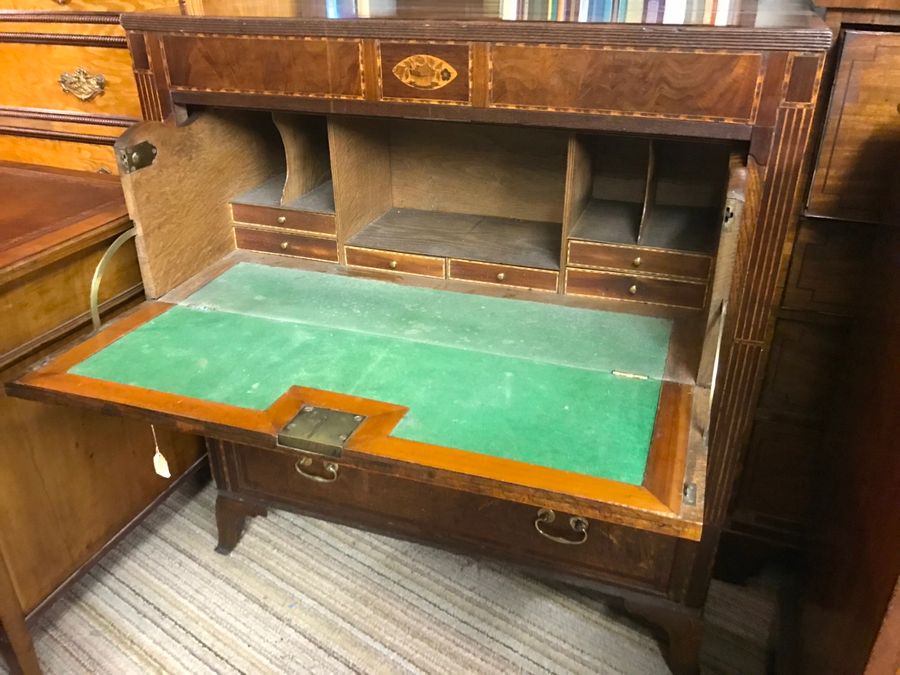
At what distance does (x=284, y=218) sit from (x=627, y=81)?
0.76m

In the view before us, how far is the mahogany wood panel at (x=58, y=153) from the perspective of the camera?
71.3 inches

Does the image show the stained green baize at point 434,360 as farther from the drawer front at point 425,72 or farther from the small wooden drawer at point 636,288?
the drawer front at point 425,72

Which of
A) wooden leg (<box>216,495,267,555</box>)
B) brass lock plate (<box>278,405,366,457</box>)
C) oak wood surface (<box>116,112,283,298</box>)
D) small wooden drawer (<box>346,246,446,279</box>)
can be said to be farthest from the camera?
wooden leg (<box>216,495,267,555</box>)

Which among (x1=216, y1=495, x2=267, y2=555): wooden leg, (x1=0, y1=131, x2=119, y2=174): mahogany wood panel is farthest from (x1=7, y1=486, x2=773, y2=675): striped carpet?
(x1=0, y1=131, x2=119, y2=174): mahogany wood panel

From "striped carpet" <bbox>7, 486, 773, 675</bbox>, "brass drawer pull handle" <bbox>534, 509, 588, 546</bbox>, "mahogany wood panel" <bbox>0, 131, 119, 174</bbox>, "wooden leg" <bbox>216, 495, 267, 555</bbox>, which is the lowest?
"striped carpet" <bbox>7, 486, 773, 675</bbox>

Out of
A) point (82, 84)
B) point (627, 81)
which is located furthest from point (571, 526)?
point (82, 84)

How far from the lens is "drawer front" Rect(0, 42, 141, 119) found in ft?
5.53

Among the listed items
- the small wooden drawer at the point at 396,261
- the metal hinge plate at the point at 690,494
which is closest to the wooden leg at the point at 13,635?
the small wooden drawer at the point at 396,261

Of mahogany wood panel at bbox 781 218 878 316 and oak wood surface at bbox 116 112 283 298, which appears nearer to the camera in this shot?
mahogany wood panel at bbox 781 218 878 316

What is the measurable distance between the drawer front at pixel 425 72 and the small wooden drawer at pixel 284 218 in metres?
0.35

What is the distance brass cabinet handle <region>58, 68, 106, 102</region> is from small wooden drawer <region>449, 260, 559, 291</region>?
3.20 feet

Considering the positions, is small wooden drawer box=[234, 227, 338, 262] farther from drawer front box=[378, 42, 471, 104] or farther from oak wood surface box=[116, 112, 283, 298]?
drawer front box=[378, 42, 471, 104]

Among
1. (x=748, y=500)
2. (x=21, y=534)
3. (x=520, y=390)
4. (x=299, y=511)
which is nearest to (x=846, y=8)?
(x=520, y=390)

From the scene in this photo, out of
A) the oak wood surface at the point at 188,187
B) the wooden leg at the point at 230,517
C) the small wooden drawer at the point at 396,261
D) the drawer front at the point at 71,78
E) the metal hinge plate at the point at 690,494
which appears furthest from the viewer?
the wooden leg at the point at 230,517
